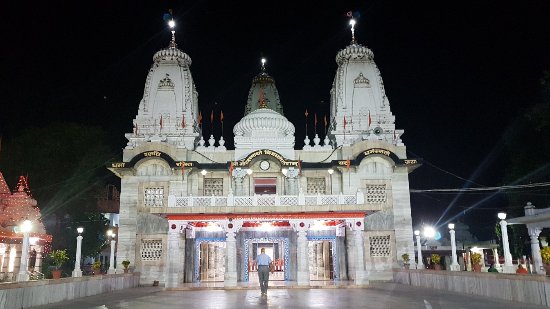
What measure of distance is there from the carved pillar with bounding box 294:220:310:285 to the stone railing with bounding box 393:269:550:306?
5074 mm

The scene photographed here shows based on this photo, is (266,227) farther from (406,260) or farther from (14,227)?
(14,227)

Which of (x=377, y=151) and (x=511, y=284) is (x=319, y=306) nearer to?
Answer: (x=511, y=284)

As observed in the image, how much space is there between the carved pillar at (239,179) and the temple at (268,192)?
0.06m

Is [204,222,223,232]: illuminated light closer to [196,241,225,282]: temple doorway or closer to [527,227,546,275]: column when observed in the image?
[196,241,225,282]: temple doorway

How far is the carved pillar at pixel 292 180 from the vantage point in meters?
26.4

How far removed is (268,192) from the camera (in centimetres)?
2755

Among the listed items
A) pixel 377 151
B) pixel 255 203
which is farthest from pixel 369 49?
pixel 255 203

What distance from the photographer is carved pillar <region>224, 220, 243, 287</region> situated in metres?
20.5

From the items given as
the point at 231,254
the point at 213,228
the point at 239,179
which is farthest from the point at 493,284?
the point at 239,179

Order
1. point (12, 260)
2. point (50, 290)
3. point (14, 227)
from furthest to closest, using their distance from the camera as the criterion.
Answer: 1. point (12, 260)
2. point (14, 227)
3. point (50, 290)

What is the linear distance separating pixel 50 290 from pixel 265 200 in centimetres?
1093

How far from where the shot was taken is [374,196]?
27000 millimetres

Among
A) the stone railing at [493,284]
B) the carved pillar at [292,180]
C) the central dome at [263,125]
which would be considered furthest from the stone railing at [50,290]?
the stone railing at [493,284]

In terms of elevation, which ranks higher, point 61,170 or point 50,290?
point 61,170
